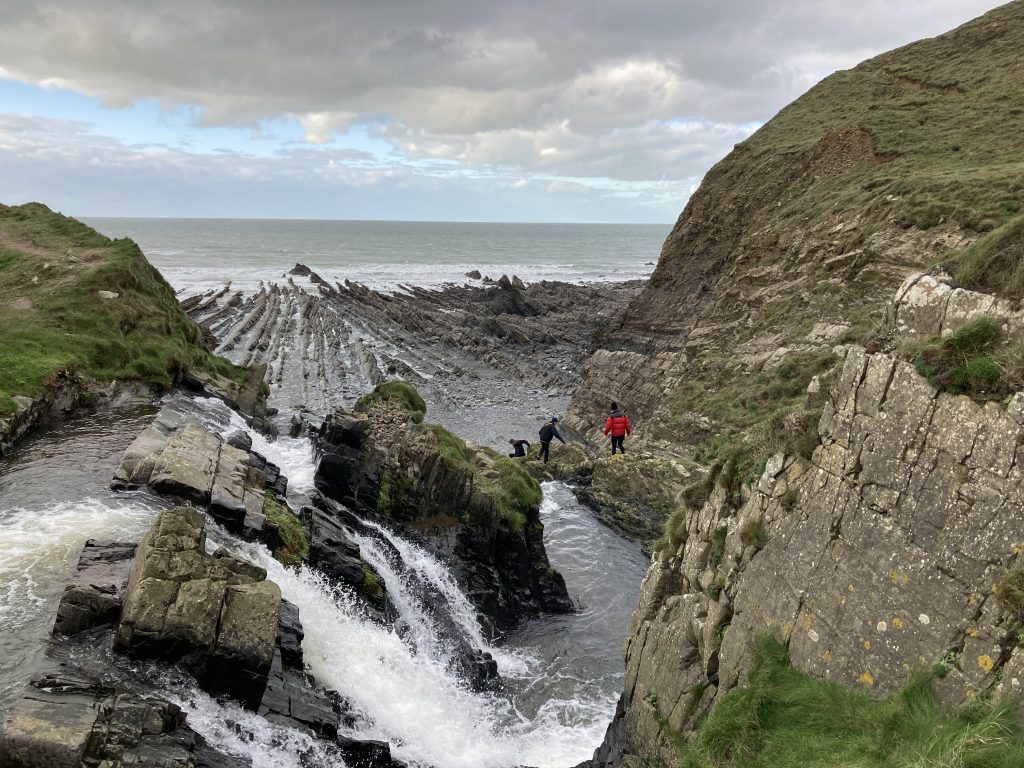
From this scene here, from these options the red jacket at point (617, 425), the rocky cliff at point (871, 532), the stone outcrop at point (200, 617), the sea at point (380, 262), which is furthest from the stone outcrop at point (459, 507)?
the sea at point (380, 262)

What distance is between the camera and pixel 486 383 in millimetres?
48250

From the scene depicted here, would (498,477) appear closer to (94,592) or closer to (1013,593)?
(94,592)

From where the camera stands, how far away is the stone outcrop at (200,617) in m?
10.5

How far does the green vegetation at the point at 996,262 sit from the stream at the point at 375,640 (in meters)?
12.0

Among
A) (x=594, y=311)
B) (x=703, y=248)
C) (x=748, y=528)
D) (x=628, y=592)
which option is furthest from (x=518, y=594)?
(x=594, y=311)

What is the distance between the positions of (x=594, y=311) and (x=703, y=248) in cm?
3214

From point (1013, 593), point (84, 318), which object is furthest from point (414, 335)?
point (1013, 593)

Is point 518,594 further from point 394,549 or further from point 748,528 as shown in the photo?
point 748,528

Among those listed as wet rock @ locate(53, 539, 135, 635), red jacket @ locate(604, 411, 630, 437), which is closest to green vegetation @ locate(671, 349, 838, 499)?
red jacket @ locate(604, 411, 630, 437)

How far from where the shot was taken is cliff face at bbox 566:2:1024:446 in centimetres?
2486

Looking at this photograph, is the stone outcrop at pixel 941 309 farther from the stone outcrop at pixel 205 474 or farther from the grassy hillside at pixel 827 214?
the stone outcrop at pixel 205 474

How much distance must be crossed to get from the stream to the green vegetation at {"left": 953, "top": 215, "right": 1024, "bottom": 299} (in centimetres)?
1198

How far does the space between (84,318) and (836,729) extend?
90.2 feet

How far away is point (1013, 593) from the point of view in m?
6.95
